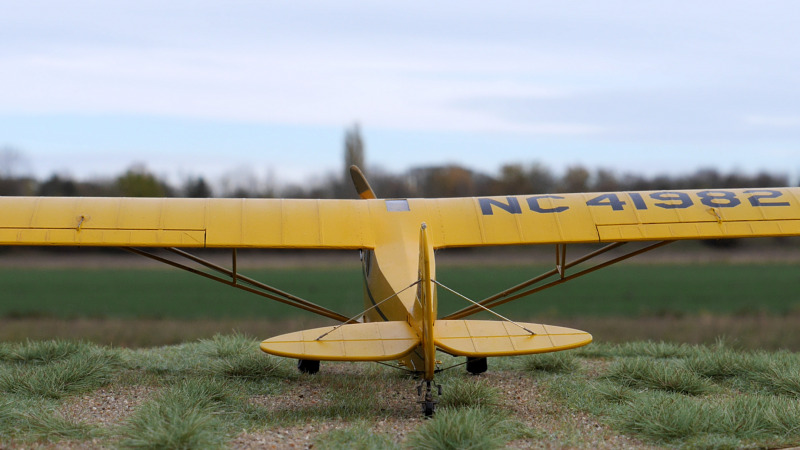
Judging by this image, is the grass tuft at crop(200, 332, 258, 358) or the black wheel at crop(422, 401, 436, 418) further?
the grass tuft at crop(200, 332, 258, 358)

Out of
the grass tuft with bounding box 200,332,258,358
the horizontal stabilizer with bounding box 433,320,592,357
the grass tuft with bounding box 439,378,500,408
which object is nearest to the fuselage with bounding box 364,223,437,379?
the horizontal stabilizer with bounding box 433,320,592,357

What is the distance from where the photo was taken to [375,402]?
676 cm

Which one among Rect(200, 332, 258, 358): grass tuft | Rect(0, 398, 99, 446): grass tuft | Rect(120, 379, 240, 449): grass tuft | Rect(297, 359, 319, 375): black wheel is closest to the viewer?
Rect(120, 379, 240, 449): grass tuft

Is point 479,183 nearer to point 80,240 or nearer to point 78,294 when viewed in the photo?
point 80,240

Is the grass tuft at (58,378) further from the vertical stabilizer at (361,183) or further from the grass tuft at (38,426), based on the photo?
the vertical stabilizer at (361,183)

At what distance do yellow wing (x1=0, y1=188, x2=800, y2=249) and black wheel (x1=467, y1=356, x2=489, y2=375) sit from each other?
1537 millimetres

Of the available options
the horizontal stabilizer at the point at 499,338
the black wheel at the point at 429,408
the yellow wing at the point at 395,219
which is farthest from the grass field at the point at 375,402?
the yellow wing at the point at 395,219

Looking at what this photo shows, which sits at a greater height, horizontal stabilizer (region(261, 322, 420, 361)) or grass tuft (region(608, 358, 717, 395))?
horizontal stabilizer (region(261, 322, 420, 361))

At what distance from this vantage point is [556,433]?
574 cm

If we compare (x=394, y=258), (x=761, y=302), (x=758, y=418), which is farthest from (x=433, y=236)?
(x=761, y=302)

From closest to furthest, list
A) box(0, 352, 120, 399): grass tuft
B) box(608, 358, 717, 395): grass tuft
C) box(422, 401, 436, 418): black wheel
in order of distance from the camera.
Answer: box(422, 401, 436, 418): black wheel, box(0, 352, 120, 399): grass tuft, box(608, 358, 717, 395): grass tuft

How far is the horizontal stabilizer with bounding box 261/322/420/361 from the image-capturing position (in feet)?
17.4

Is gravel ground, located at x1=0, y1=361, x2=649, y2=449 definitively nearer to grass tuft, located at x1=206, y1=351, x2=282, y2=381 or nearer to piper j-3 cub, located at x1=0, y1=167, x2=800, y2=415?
grass tuft, located at x1=206, y1=351, x2=282, y2=381

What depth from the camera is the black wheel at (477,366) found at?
8.41 metres
